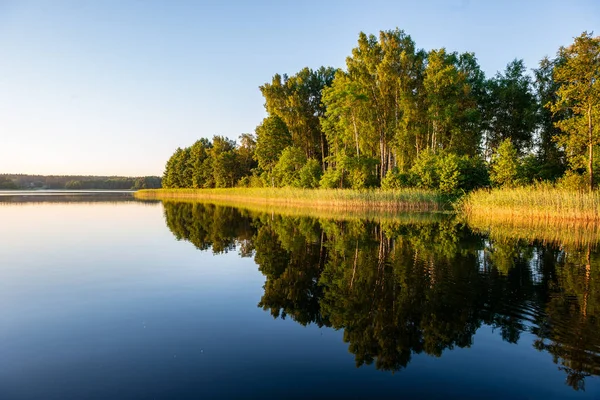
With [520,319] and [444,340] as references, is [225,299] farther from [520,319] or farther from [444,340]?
[520,319]

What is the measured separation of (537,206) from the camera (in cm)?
2539

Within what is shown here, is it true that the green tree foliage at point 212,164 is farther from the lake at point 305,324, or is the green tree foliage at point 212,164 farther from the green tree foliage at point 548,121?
the lake at point 305,324

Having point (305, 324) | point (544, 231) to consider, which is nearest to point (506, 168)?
point (544, 231)

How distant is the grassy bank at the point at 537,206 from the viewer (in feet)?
77.2

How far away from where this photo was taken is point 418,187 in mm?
38250

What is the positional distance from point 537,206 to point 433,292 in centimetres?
1966

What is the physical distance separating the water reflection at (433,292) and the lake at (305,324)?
46 millimetres

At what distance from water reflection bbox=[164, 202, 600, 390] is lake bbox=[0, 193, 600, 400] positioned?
46 millimetres

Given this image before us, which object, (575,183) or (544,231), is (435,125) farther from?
(544,231)

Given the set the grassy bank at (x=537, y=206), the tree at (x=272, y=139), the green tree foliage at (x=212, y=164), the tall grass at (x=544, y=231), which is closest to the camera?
the tall grass at (x=544, y=231)

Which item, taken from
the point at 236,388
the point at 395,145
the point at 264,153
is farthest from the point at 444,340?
the point at 264,153

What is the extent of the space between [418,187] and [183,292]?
31.5 m

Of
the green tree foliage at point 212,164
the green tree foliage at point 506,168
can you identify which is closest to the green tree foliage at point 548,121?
the green tree foliage at point 506,168

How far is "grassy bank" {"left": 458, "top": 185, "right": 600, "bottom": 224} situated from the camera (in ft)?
77.2
